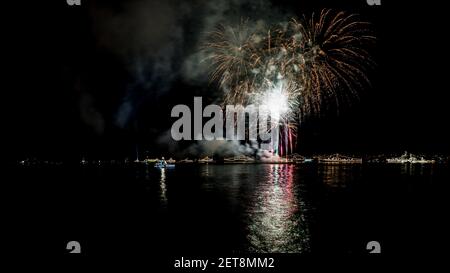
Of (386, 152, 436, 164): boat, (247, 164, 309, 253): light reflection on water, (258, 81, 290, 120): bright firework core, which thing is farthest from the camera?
(386, 152, 436, 164): boat

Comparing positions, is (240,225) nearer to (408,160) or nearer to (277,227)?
(277,227)

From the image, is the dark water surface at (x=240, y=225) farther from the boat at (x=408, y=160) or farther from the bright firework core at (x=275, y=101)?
the boat at (x=408, y=160)

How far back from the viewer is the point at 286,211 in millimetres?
15336

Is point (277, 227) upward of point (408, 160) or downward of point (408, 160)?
upward

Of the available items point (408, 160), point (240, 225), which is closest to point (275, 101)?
point (240, 225)

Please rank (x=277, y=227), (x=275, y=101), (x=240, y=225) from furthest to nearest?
(x=275, y=101)
(x=240, y=225)
(x=277, y=227)

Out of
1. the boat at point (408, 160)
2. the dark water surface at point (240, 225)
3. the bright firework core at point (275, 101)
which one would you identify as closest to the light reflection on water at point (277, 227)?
the dark water surface at point (240, 225)

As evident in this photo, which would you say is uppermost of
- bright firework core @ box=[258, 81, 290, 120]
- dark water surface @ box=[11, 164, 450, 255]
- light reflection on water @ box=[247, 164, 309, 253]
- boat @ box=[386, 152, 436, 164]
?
bright firework core @ box=[258, 81, 290, 120]

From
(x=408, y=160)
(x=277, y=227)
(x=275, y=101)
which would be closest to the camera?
(x=277, y=227)

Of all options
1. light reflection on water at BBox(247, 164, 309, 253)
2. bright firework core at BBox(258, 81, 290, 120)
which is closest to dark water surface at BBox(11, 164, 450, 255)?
light reflection on water at BBox(247, 164, 309, 253)

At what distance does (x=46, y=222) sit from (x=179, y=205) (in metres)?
6.41

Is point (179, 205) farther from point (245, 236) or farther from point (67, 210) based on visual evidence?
point (245, 236)

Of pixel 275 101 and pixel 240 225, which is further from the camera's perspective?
pixel 275 101

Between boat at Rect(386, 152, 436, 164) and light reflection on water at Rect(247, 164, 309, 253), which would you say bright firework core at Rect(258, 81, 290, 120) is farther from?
boat at Rect(386, 152, 436, 164)
